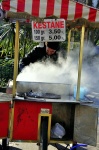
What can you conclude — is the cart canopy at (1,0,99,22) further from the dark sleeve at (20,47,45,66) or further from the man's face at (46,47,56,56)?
the dark sleeve at (20,47,45,66)

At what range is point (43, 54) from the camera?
272 inches

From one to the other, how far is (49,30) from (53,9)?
1.49ft

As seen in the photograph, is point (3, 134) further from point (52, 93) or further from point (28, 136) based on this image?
Result: point (52, 93)

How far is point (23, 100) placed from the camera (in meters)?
4.58

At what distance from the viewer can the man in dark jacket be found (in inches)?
255

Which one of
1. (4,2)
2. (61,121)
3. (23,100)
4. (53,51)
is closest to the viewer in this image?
(4,2)

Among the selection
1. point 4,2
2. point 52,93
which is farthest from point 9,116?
point 4,2

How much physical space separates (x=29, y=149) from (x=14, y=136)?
44.9 inches

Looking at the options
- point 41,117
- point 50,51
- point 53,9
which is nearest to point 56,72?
point 50,51

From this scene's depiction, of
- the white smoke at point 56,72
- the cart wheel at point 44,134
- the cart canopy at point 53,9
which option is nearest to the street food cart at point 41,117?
the cart wheel at point 44,134

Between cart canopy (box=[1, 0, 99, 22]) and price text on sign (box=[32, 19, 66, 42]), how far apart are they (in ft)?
0.96

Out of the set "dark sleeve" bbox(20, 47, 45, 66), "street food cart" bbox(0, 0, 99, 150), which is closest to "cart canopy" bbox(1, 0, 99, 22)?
"street food cart" bbox(0, 0, 99, 150)

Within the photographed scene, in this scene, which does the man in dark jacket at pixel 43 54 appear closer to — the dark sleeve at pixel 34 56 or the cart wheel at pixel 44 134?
the dark sleeve at pixel 34 56

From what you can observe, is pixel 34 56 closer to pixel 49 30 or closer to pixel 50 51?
pixel 50 51
